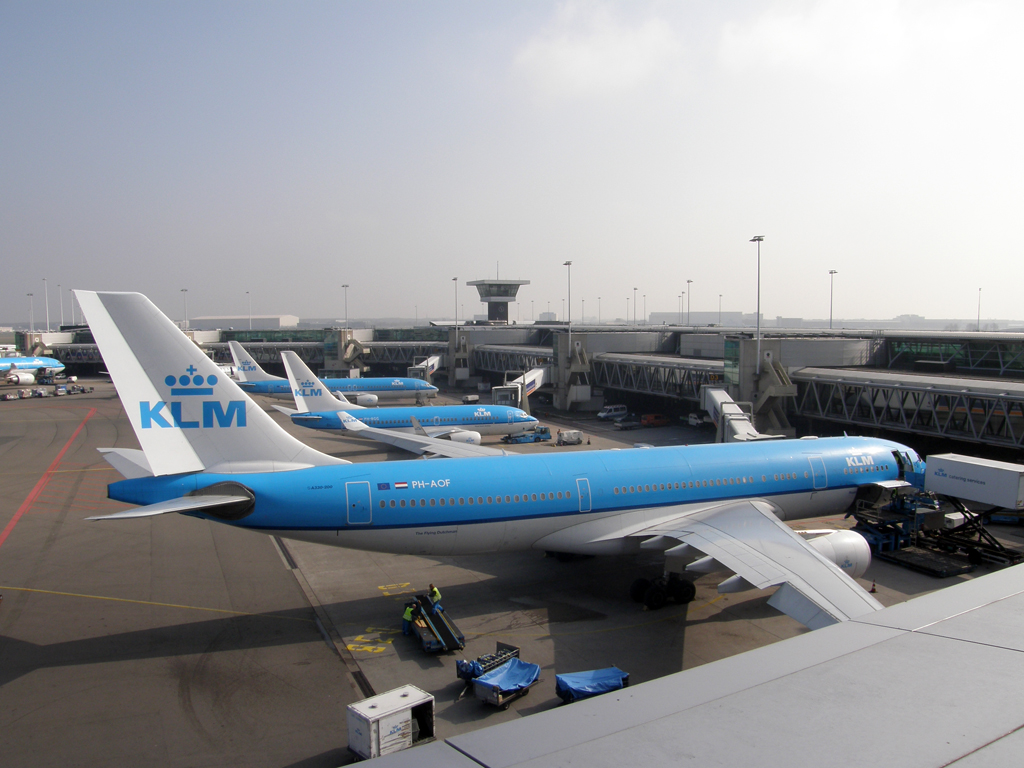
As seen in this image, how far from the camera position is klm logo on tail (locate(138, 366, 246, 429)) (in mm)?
17875

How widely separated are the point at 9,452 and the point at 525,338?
6934 cm

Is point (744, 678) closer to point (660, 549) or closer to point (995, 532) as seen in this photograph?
point (660, 549)

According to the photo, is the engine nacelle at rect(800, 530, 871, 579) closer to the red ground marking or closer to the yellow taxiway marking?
the yellow taxiway marking

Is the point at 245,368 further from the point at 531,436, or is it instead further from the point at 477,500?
the point at 477,500

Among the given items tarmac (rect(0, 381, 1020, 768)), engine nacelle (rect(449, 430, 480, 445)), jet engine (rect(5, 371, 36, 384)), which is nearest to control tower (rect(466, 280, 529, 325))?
jet engine (rect(5, 371, 36, 384))

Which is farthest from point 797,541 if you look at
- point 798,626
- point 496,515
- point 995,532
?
point 995,532

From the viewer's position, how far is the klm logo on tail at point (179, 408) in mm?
17875

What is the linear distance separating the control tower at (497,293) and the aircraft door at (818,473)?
119 metres

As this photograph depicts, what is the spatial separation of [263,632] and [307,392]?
3182 centimetres

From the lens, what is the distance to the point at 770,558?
17938 millimetres

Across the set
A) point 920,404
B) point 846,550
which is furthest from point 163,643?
point 920,404

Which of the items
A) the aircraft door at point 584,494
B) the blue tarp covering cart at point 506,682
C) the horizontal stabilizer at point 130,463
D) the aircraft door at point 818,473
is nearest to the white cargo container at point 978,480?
the aircraft door at point 818,473

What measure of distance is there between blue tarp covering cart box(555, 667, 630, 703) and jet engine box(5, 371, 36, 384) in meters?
105

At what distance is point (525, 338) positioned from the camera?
10394 centimetres
